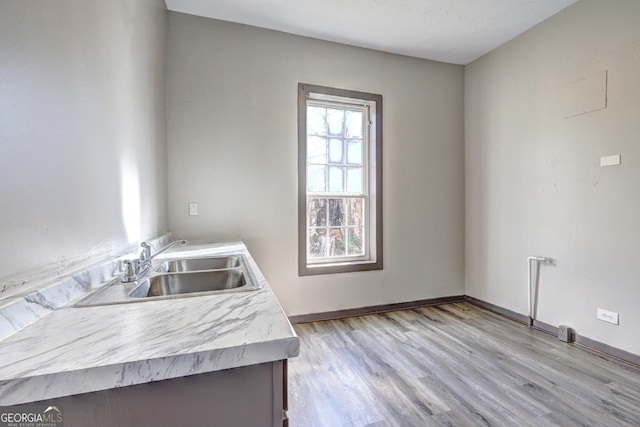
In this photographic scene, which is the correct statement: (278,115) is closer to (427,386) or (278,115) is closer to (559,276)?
(427,386)

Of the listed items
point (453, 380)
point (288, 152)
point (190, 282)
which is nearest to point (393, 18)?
point (288, 152)

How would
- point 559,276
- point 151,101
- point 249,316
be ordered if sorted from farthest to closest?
point 559,276
point 151,101
point 249,316

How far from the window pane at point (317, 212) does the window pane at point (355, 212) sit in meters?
0.29

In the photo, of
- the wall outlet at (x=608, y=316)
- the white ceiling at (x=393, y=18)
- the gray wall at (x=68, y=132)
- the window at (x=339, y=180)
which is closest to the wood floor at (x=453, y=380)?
the wall outlet at (x=608, y=316)

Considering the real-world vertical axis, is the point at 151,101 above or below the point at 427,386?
above

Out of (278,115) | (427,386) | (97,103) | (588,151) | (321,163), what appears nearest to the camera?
(97,103)

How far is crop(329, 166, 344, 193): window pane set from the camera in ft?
9.86

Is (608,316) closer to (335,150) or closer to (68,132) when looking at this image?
(335,150)

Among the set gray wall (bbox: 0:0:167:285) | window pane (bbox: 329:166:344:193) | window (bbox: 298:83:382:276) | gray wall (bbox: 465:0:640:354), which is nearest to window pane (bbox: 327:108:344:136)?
window (bbox: 298:83:382:276)

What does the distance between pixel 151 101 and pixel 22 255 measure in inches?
61.9

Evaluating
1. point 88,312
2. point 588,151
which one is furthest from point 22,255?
point 588,151

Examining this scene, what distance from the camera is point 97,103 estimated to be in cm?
119

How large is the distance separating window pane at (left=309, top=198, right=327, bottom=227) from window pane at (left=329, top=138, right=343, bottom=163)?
0.46 meters

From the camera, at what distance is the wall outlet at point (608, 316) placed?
210 centimetres
